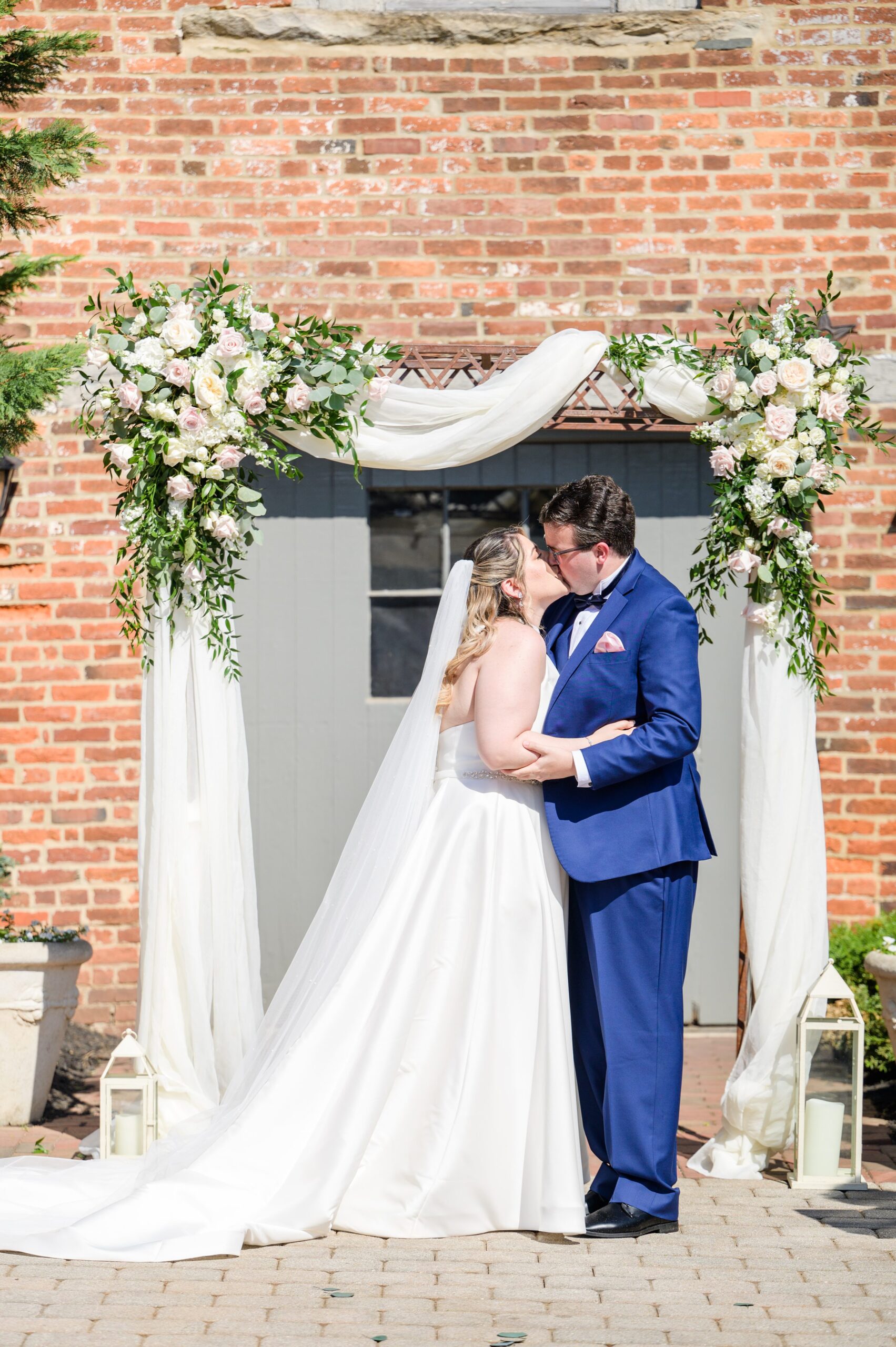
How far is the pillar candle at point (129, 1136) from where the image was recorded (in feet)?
14.1

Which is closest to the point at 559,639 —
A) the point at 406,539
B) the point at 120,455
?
the point at 120,455

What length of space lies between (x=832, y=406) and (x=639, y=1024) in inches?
80.2

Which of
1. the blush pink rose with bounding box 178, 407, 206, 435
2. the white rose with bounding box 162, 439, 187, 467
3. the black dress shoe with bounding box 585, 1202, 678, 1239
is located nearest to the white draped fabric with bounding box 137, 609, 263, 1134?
the white rose with bounding box 162, 439, 187, 467

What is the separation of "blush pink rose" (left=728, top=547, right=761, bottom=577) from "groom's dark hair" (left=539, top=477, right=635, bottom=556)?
59 cm

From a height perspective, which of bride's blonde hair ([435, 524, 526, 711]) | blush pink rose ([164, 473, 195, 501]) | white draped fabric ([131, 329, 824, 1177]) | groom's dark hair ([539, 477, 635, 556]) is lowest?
white draped fabric ([131, 329, 824, 1177])

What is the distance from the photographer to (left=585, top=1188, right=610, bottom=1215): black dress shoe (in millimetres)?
3881

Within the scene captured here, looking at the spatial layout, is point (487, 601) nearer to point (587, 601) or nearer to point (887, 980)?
point (587, 601)

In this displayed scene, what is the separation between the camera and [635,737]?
3.83m

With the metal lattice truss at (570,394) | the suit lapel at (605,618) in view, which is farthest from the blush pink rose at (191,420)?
the suit lapel at (605,618)

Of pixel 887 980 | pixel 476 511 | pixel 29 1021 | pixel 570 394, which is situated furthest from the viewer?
pixel 476 511

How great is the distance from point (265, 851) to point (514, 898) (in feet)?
8.30

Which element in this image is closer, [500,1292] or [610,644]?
[500,1292]

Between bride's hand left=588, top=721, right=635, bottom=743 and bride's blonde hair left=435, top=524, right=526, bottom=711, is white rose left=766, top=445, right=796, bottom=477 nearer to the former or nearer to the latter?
bride's blonde hair left=435, top=524, right=526, bottom=711

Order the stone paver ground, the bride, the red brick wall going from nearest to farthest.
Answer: the stone paver ground < the bride < the red brick wall
